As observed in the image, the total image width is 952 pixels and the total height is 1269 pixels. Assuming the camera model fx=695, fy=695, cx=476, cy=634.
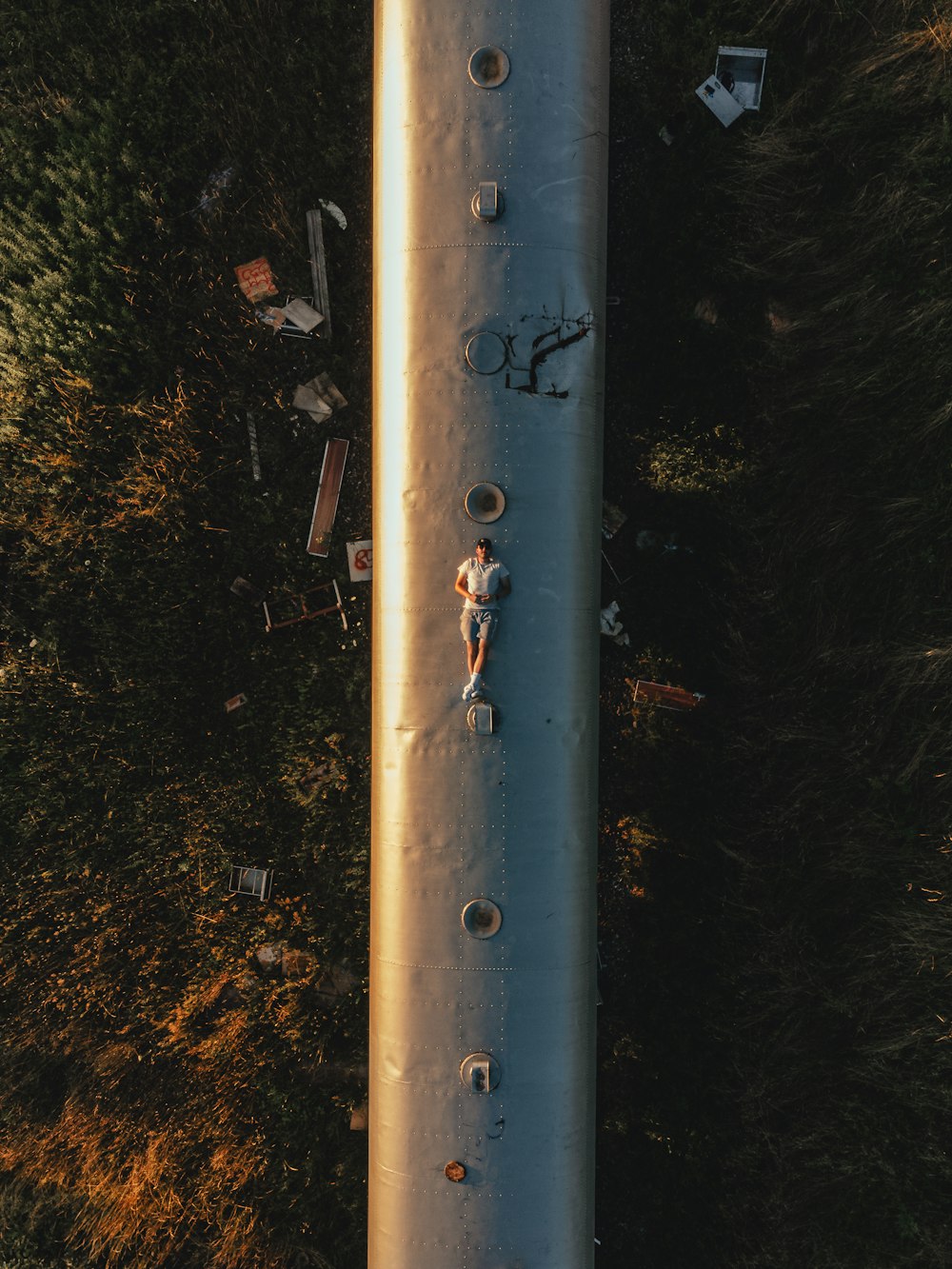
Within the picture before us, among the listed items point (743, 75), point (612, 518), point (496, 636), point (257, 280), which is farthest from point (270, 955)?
point (743, 75)

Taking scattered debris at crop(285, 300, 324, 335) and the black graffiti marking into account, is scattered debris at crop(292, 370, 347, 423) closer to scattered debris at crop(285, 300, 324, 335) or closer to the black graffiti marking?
scattered debris at crop(285, 300, 324, 335)

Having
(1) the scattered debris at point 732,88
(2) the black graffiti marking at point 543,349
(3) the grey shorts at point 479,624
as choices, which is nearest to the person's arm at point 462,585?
(3) the grey shorts at point 479,624

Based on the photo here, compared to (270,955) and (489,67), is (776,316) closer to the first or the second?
(489,67)

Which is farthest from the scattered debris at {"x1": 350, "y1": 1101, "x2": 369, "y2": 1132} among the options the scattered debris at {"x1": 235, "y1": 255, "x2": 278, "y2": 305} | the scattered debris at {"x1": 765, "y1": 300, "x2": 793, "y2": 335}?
the scattered debris at {"x1": 765, "y1": 300, "x2": 793, "y2": 335}

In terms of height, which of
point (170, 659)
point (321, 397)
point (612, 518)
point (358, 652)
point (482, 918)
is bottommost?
point (482, 918)

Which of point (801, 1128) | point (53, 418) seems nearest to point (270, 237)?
point (53, 418)

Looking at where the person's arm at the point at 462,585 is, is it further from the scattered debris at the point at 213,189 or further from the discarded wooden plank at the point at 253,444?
the scattered debris at the point at 213,189
